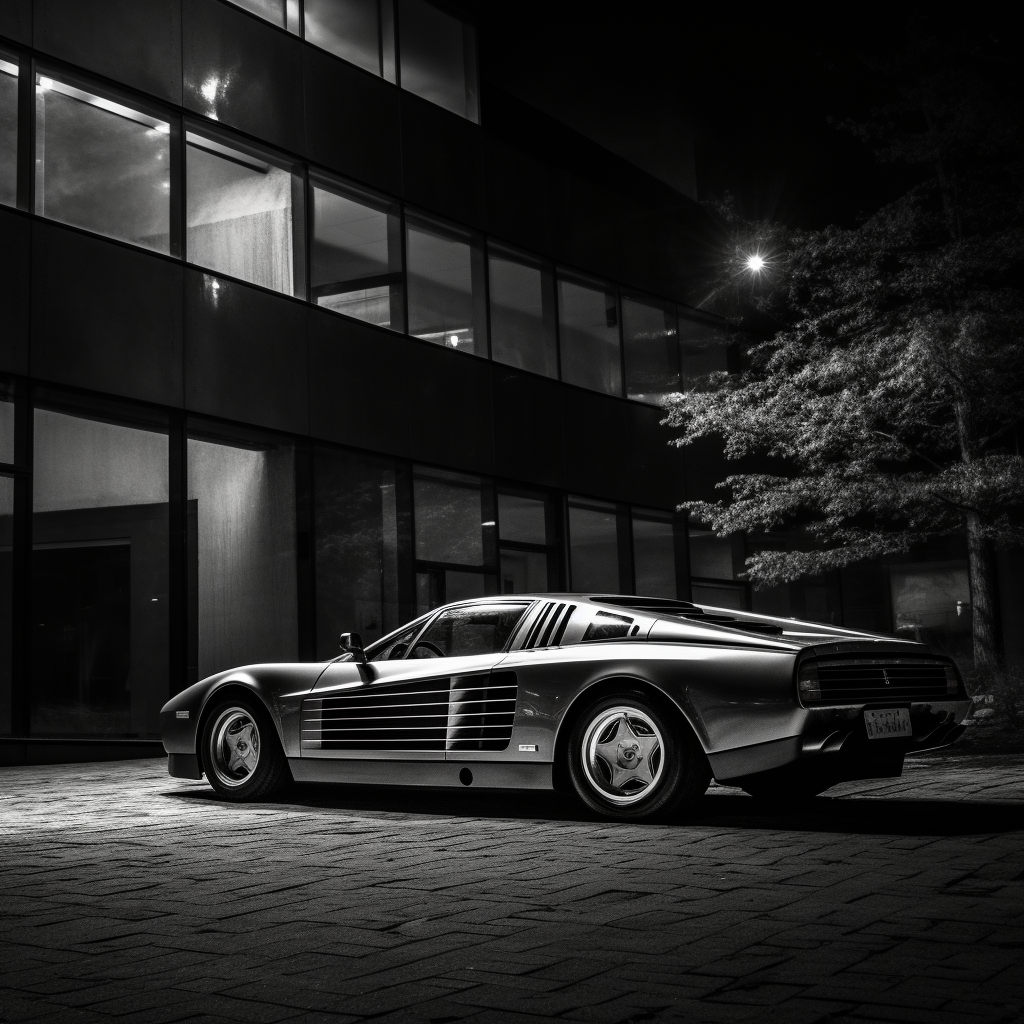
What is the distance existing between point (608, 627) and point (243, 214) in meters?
9.38

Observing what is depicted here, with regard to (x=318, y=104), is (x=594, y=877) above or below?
below

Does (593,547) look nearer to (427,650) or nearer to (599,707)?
(427,650)

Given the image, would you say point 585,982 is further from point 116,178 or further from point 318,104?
point 318,104

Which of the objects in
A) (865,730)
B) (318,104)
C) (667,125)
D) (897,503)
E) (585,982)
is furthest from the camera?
(667,125)

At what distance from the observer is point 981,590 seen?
14.9 meters

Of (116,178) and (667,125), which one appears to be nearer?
(116,178)

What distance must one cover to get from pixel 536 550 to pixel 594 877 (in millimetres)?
13883

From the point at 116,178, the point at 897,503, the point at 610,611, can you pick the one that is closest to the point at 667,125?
the point at 897,503

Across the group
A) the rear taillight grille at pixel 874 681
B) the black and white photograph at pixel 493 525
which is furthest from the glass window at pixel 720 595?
the rear taillight grille at pixel 874 681

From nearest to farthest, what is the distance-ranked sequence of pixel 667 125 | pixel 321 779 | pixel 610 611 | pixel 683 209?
1. pixel 610 611
2. pixel 321 779
3. pixel 683 209
4. pixel 667 125

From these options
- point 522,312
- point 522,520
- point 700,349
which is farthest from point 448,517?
point 700,349

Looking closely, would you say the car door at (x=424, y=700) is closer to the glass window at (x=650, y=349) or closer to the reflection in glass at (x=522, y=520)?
the reflection in glass at (x=522, y=520)

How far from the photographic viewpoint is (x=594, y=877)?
4.88 m

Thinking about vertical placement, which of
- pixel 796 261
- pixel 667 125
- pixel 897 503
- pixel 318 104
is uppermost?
pixel 667 125
